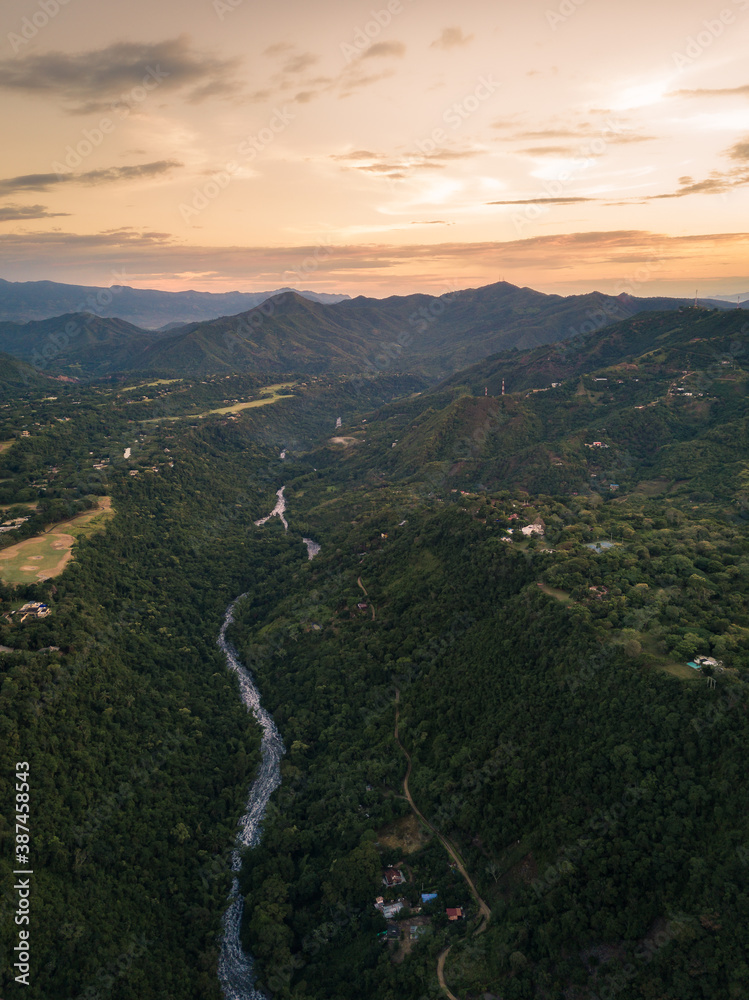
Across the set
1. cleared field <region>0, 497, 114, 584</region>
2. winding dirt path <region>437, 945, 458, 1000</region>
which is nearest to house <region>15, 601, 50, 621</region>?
cleared field <region>0, 497, 114, 584</region>

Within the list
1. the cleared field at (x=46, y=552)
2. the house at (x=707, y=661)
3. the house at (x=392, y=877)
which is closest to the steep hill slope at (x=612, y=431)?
the house at (x=707, y=661)

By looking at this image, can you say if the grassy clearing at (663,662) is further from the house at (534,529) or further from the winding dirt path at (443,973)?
the winding dirt path at (443,973)

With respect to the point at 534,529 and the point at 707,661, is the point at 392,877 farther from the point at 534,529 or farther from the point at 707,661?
the point at 534,529

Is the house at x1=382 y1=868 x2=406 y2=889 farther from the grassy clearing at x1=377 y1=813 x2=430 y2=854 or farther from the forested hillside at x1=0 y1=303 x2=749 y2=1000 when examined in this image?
the grassy clearing at x1=377 y1=813 x2=430 y2=854

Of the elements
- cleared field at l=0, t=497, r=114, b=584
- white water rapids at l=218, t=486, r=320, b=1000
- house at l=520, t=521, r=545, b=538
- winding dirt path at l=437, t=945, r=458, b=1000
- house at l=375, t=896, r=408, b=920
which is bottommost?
white water rapids at l=218, t=486, r=320, b=1000

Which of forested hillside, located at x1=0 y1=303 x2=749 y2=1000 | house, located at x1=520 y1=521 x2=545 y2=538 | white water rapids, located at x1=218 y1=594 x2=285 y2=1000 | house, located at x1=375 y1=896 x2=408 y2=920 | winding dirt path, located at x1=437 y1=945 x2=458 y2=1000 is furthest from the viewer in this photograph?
house, located at x1=520 y1=521 x2=545 y2=538

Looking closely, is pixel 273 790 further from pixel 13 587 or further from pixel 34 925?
pixel 13 587

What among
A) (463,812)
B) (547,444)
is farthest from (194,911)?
(547,444)

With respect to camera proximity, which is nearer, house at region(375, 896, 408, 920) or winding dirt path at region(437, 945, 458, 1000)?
winding dirt path at region(437, 945, 458, 1000)
